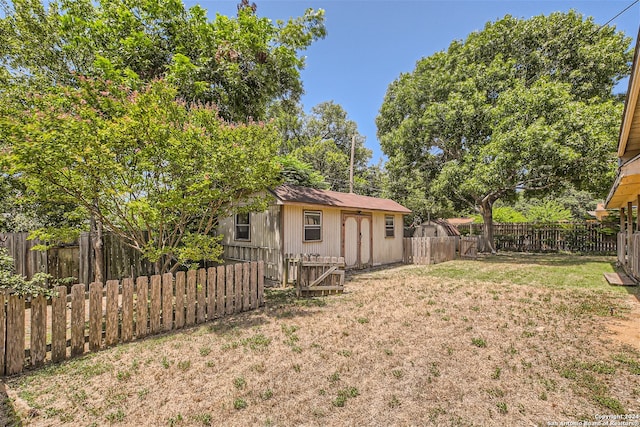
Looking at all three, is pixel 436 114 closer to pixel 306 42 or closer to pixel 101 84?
pixel 306 42

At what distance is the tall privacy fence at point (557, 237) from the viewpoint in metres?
17.1

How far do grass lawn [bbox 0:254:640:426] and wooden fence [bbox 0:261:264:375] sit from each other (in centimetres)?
25

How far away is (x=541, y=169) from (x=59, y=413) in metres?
18.4

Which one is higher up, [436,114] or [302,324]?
[436,114]

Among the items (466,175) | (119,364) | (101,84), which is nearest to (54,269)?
(101,84)

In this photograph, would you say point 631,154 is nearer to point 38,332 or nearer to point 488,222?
point 488,222

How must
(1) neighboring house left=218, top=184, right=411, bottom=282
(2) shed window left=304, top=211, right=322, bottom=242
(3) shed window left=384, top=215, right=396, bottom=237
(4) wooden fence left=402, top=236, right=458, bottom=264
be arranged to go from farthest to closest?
(3) shed window left=384, top=215, right=396, bottom=237
(4) wooden fence left=402, top=236, right=458, bottom=264
(2) shed window left=304, top=211, right=322, bottom=242
(1) neighboring house left=218, top=184, right=411, bottom=282

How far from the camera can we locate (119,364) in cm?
386

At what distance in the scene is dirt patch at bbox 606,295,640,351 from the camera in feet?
14.3

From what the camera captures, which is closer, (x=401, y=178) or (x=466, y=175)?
(x=466, y=175)

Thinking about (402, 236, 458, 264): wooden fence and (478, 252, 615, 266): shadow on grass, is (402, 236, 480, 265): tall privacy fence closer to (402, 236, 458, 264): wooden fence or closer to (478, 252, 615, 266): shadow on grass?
(402, 236, 458, 264): wooden fence

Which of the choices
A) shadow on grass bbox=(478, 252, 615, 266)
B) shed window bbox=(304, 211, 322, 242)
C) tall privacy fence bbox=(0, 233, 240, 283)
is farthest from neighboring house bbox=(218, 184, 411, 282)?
shadow on grass bbox=(478, 252, 615, 266)

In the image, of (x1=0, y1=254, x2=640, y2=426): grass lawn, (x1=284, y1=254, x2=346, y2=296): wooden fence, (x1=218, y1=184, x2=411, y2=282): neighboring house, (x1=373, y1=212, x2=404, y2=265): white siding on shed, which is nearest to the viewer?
(x1=0, y1=254, x2=640, y2=426): grass lawn

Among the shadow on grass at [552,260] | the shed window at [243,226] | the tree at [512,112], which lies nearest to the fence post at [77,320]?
the shed window at [243,226]
